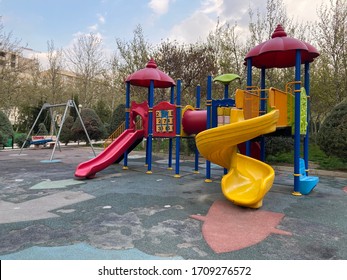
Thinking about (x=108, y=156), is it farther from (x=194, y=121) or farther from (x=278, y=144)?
(x=278, y=144)

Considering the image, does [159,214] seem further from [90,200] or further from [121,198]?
[90,200]

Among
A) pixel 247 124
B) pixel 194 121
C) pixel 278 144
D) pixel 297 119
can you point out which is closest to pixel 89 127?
pixel 194 121

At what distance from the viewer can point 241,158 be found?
5680 millimetres

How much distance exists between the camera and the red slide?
7800 millimetres

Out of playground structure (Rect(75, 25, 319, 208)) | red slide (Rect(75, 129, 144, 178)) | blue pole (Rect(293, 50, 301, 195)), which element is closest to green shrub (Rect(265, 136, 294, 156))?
playground structure (Rect(75, 25, 319, 208))

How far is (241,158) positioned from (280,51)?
2569mm

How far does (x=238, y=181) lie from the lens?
5.38 m

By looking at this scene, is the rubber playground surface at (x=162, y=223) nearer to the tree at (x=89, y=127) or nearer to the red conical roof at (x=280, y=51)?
the red conical roof at (x=280, y=51)

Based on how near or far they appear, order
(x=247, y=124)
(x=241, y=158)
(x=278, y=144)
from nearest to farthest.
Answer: (x=247, y=124), (x=241, y=158), (x=278, y=144)

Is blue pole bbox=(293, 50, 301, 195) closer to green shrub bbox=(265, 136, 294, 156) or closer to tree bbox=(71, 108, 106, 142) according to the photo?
green shrub bbox=(265, 136, 294, 156)

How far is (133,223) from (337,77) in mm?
15614

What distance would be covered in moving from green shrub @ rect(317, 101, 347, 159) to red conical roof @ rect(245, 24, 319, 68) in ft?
8.10

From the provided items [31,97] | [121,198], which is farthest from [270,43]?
[31,97]

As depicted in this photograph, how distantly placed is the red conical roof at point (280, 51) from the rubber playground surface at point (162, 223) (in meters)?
3.26
